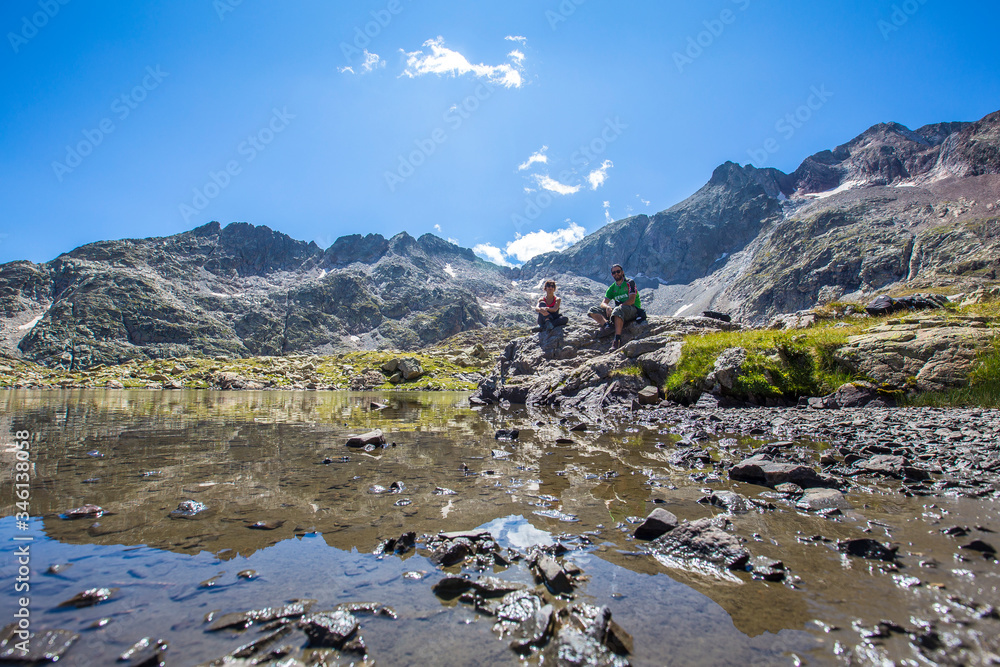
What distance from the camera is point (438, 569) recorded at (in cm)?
435

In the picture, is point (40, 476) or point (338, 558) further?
point (40, 476)

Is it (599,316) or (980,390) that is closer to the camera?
(980,390)

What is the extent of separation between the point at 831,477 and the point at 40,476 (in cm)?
1386

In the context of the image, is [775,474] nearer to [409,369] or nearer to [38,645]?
[38,645]

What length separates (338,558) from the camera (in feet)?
15.1

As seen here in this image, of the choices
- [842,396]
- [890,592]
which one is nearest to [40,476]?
[890,592]

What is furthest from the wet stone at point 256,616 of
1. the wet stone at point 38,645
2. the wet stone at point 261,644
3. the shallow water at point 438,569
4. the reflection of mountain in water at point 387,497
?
the reflection of mountain in water at point 387,497

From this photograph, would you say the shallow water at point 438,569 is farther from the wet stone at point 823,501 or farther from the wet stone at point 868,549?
the wet stone at point 823,501

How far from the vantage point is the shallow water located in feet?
10.1

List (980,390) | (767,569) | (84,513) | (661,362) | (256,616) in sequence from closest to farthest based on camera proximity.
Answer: (256,616), (767,569), (84,513), (980,390), (661,362)

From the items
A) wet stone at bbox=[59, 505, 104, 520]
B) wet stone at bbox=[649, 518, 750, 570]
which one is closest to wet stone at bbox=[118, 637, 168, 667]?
wet stone at bbox=[59, 505, 104, 520]

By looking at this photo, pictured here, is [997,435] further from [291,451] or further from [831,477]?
[291,451]

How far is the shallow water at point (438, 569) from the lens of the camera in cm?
308

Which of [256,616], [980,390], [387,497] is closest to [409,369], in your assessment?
[980,390]
